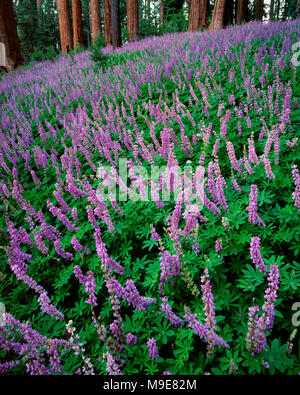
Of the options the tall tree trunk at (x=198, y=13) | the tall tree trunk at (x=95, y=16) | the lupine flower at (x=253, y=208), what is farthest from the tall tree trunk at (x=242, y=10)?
the lupine flower at (x=253, y=208)

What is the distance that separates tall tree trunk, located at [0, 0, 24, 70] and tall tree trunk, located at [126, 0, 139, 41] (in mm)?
6147

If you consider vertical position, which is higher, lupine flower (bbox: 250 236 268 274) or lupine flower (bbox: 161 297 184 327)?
lupine flower (bbox: 250 236 268 274)

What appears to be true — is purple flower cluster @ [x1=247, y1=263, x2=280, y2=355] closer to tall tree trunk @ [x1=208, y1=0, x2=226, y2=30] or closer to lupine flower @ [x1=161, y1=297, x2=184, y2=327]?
lupine flower @ [x1=161, y1=297, x2=184, y2=327]

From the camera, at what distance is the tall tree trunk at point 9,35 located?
13.4 meters

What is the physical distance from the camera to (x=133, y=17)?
46.5 feet

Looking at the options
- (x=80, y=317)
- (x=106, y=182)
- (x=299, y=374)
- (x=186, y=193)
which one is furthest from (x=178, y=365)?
(x=106, y=182)

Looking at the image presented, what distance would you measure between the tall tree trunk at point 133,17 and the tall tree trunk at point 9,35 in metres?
6.15

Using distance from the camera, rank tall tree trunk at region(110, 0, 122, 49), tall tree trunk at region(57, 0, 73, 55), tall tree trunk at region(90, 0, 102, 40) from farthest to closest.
→ tall tree trunk at region(57, 0, 73, 55) < tall tree trunk at region(90, 0, 102, 40) < tall tree trunk at region(110, 0, 122, 49)

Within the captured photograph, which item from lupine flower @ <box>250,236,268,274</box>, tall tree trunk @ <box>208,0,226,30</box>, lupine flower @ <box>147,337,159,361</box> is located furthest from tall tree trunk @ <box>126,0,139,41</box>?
lupine flower @ <box>147,337,159,361</box>

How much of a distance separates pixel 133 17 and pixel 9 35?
6.75 m

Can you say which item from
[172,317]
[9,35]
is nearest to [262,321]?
[172,317]

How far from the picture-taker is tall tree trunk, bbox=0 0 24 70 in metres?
13.4
